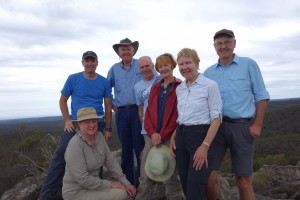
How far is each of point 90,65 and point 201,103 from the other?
2.22m

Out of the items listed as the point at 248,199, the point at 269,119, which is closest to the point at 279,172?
the point at 248,199

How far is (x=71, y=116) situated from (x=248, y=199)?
300 cm

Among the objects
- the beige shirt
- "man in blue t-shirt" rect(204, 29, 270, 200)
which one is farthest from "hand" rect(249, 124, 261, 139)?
the beige shirt

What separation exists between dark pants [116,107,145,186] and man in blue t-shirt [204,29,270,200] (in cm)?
168

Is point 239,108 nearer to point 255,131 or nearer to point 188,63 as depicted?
point 255,131

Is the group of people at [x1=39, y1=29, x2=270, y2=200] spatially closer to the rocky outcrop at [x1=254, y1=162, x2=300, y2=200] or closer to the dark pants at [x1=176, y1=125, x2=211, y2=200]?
the dark pants at [x1=176, y1=125, x2=211, y2=200]

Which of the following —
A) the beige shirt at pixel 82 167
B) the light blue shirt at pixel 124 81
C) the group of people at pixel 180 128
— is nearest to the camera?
the group of people at pixel 180 128

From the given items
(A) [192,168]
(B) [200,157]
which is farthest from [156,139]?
(B) [200,157]

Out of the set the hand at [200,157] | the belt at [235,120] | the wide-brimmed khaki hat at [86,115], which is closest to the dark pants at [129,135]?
the wide-brimmed khaki hat at [86,115]

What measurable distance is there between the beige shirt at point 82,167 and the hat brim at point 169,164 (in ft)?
1.96

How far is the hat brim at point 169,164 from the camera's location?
4.55m

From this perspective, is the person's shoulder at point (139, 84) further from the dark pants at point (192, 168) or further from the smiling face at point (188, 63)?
the dark pants at point (192, 168)

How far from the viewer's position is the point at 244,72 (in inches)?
167

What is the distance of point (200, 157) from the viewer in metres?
3.82
